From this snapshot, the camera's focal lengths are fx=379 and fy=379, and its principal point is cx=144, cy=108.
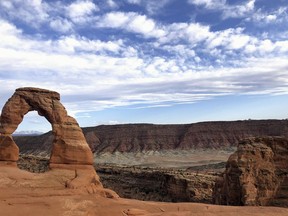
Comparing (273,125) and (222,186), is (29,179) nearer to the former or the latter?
(222,186)

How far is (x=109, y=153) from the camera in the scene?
131000 mm

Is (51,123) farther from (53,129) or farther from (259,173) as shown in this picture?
(259,173)

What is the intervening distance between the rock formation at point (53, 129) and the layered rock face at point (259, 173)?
408 inches

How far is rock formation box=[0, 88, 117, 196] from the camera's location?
2422 centimetres

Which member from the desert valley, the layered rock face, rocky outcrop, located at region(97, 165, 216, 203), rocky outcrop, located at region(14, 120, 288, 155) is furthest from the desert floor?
rocky outcrop, located at region(14, 120, 288, 155)

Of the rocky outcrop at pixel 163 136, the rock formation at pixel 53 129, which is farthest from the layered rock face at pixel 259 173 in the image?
the rocky outcrop at pixel 163 136

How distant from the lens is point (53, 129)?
2452 centimetres

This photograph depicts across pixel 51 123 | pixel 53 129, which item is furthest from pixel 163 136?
pixel 53 129

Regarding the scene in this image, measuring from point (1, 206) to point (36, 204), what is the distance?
5.49 ft

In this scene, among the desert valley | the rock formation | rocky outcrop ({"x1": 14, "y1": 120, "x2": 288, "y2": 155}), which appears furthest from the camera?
rocky outcrop ({"x1": 14, "y1": 120, "x2": 288, "y2": 155})

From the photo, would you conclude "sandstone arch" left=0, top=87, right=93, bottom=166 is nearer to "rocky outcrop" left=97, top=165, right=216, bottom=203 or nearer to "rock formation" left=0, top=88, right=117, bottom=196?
"rock formation" left=0, top=88, right=117, bottom=196

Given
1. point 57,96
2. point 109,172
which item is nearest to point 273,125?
point 109,172

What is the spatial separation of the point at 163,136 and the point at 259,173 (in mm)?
113281

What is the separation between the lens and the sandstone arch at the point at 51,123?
24312mm
